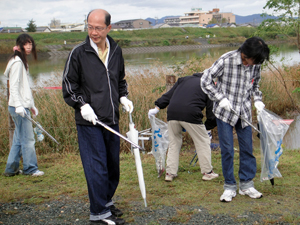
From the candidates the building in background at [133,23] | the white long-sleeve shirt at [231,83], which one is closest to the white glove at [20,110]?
the white long-sleeve shirt at [231,83]

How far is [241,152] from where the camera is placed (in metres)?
3.33

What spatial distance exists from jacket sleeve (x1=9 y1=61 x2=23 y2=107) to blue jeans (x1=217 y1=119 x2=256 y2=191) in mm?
2406

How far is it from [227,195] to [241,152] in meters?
0.44

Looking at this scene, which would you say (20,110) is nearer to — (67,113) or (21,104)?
(21,104)

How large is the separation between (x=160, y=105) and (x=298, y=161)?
2031mm

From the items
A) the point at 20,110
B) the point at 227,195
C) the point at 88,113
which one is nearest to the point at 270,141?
the point at 227,195

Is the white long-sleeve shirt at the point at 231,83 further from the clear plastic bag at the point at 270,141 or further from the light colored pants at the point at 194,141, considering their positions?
the light colored pants at the point at 194,141

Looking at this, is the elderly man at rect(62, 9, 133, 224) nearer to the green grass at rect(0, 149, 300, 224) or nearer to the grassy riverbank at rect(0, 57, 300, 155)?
the green grass at rect(0, 149, 300, 224)

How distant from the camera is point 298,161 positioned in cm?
452

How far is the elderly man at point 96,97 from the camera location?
2.68m

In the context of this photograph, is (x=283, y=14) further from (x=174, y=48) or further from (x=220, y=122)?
(x=174, y=48)

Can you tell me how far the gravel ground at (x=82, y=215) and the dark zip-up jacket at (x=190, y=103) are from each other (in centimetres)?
115

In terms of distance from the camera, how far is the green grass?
9.91 ft

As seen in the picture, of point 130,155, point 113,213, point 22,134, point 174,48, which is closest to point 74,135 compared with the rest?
point 130,155
